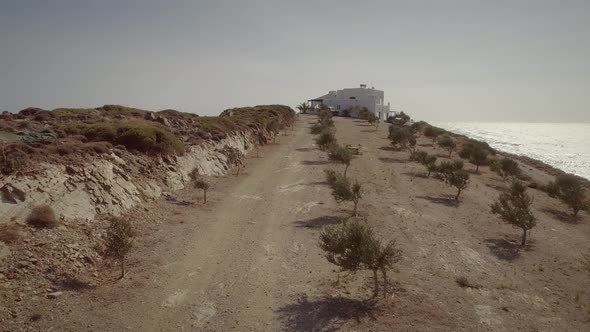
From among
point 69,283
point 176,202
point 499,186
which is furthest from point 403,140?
point 69,283

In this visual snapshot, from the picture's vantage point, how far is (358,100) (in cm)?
12438

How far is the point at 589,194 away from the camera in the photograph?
41125 millimetres

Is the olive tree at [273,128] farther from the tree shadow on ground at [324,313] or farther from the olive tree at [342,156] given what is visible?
the tree shadow on ground at [324,313]

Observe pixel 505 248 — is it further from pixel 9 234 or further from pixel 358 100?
pixel 358 100

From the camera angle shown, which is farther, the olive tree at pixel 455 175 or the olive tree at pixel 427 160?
the olive tree at pixel 427 160

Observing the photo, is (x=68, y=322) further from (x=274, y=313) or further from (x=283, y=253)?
(x=283, y=253)

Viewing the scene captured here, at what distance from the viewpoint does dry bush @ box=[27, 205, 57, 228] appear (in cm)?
1572

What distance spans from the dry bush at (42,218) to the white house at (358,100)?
361 ft

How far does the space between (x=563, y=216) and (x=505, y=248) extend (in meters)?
13.1

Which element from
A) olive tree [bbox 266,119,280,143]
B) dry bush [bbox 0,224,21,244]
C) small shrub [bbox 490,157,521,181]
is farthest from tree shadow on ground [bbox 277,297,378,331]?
olive tree [bbox 266,119,280,143]

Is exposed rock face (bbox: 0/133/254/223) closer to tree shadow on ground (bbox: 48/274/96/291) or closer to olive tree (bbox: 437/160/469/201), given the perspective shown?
tree shadow on ground (bbox: 48/274/96/291)

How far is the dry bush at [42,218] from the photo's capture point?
51.6 ft

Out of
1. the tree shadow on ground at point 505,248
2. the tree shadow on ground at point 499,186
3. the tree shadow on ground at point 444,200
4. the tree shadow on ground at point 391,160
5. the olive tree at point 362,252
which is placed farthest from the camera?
the tree shadow on ground at point 391,160

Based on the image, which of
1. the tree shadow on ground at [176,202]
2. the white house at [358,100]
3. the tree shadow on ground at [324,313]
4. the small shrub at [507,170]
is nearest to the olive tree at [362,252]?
the tree shadow on ground at [324,313]
